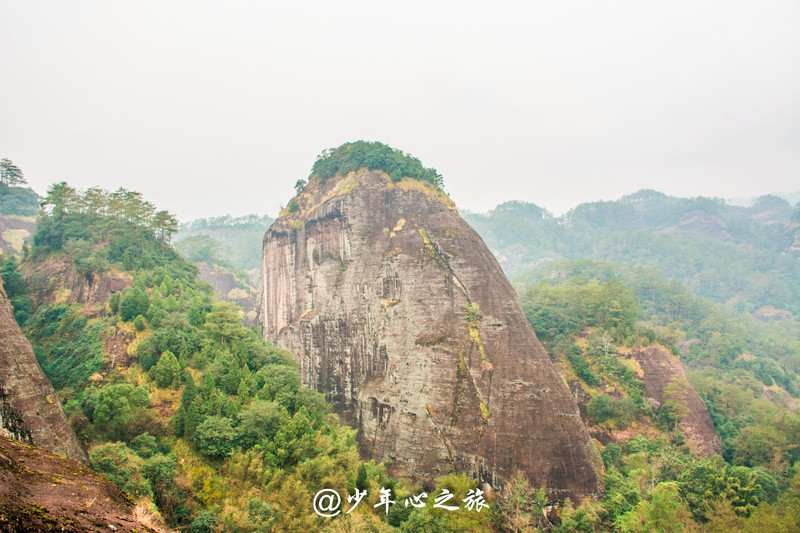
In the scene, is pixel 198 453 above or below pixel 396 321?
below

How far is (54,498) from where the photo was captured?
5355 mm

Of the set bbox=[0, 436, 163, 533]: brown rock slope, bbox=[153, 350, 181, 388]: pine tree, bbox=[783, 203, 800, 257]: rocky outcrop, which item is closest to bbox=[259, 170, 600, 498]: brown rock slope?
bbox=[153, 350, 181, 388]: pine tree

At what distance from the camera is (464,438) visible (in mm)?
23172

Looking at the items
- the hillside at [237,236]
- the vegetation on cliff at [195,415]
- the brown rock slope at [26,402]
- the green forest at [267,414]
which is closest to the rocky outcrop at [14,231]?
the green forest at [267,414]

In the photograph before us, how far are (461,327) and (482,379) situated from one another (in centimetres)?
348

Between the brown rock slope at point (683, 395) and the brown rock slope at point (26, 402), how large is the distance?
1231 inches

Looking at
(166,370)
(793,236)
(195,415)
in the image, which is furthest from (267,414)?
(793,236)

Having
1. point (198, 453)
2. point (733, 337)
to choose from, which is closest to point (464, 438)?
point (198, 453)

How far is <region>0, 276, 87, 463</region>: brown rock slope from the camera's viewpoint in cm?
1123

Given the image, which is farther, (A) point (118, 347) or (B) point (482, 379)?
(B) point (482, 379)

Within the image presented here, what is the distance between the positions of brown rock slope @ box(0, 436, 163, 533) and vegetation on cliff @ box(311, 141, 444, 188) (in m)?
27.9

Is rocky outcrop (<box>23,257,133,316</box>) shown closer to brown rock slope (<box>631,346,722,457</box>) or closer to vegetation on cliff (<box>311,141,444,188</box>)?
vegetation on cliff (<box>311,141,444,188</box>)

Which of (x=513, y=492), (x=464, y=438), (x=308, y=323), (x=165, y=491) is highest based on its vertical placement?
(x=308, y=323)

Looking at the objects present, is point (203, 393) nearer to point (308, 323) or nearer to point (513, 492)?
point (308, 323)
